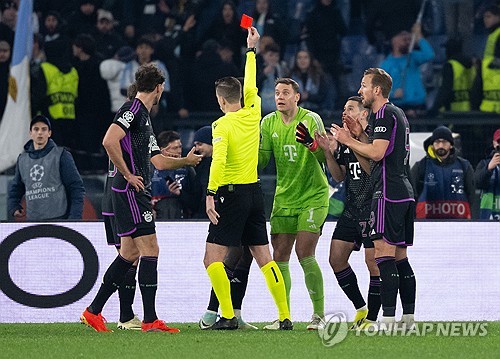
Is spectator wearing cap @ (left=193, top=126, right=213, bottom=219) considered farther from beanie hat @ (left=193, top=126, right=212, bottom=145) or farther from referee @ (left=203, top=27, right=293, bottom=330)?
referee @ (left=203, top=27, right=293, bottom=330)

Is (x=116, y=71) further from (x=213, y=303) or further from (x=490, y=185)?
(x=213, y=303)

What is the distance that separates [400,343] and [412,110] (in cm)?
812

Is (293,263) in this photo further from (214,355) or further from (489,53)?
(489,53)

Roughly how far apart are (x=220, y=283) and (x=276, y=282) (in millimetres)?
459

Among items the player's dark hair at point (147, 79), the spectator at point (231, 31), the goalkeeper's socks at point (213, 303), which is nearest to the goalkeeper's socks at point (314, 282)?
the goalkeeper's socks at point (213, 303)

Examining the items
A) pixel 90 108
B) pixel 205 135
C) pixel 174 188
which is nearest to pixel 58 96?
pixel 90 108

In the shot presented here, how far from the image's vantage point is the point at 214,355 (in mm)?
8758

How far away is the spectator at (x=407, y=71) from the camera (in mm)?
17047

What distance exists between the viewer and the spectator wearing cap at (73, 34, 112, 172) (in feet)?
56.1

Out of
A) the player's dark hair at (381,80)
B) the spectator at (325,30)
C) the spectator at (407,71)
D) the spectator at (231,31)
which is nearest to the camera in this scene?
the player's dark hair at (381,80)

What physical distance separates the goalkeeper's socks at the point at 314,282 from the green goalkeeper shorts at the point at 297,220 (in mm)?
282

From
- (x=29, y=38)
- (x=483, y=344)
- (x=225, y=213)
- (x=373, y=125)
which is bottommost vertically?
(x=483, y=344)

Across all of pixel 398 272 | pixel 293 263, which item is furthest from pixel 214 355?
pixel 293 263

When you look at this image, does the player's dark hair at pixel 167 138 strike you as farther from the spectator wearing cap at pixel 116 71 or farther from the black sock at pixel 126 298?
the spectator wearing cap at pixel 116 71
